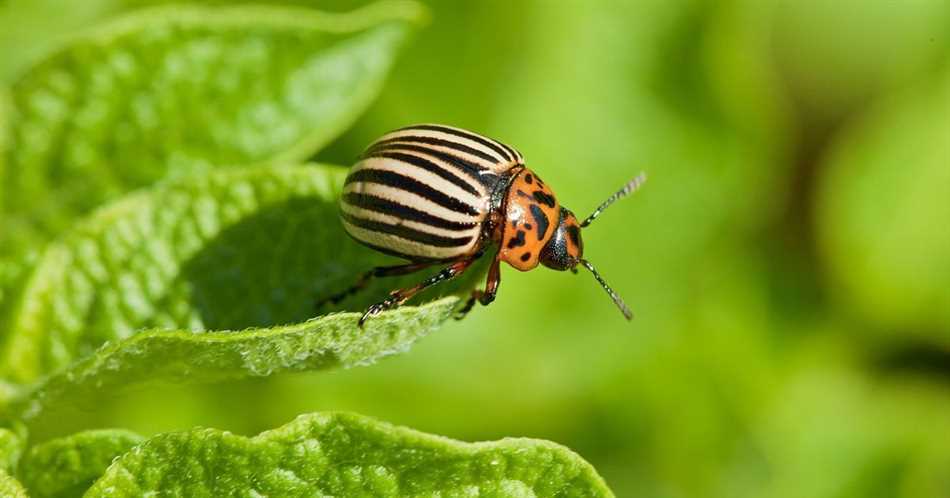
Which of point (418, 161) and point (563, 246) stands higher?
point (418, 161)

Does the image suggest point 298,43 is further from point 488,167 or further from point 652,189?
point 652,189

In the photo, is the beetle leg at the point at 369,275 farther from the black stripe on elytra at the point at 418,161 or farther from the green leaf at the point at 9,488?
the green leaf at the point at 9,488

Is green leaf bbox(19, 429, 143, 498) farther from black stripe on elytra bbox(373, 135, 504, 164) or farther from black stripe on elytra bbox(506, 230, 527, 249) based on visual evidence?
black stripe on elytra bbox(506, 230, 527, 249)

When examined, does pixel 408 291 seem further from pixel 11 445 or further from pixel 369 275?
pixel 11 445

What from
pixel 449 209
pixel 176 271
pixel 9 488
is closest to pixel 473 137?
pixel 449 209

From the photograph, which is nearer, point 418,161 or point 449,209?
point 418,161

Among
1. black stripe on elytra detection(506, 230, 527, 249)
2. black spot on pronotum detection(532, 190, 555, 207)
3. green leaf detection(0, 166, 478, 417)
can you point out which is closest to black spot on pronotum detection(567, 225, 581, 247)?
black spot on pronotum detection(532, 190, 555, 207)
